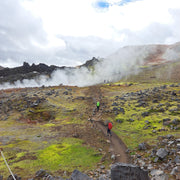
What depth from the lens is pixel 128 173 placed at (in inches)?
398

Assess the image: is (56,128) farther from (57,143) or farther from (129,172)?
(129,172)

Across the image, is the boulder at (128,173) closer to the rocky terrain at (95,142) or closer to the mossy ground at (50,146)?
the rocky terrain at (95,142)

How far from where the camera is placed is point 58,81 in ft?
399

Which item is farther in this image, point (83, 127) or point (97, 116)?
point (97, 116)

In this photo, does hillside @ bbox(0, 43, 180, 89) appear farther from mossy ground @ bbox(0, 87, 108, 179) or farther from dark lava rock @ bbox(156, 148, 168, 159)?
dark lava rock @ bbox(156, 148, 168, 159)

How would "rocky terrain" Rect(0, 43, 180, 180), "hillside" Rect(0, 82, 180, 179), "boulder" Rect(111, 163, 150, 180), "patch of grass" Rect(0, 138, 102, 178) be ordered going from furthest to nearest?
1. "patch of grass" Rect(0, 138, 102, 178)
2. "hillside" Rect(0, 82, 180, 179)
3. "rocky terrain" Rect(0, 43, 180, 180)
4. "boulder" Rect(111, 163, 150, 180)

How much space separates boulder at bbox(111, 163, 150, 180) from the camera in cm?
1003

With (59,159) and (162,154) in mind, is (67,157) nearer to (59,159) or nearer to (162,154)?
(59,159)

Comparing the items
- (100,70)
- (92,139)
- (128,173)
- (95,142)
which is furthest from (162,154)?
(100,70)

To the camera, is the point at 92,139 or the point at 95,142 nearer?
the point at 95,142

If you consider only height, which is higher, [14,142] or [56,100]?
[56,100]

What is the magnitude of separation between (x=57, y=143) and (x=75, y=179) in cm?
1434

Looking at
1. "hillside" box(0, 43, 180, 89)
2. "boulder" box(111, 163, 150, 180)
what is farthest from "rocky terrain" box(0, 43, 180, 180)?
"hillside" box(0, 43, 180, 89)

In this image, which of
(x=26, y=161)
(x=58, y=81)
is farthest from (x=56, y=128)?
(x=58, y=81)
